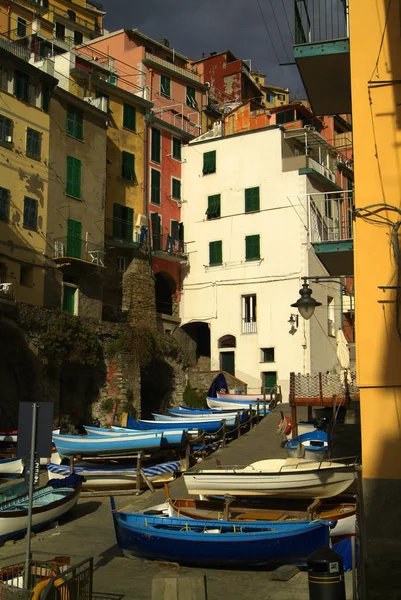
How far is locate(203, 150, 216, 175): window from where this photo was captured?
43.3 metres

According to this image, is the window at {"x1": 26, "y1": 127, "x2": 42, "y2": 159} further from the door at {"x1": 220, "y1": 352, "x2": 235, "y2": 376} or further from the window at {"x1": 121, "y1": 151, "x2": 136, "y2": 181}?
the door at {"x1": 220, "y1": 352, "x2": 235, "y2": 376}

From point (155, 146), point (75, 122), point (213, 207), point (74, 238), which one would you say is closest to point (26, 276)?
point (74, 238)

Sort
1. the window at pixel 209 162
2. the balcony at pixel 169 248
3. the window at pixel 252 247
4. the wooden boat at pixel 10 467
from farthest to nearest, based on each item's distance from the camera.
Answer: the window at pixel 209 162
the balcony at pixel 169 248
the window at pixel 252 247
the wooden boat at pixel 10 467

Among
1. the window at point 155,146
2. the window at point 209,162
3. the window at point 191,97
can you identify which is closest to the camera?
the window at point 155,146

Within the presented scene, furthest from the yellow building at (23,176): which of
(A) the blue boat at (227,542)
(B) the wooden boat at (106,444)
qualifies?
(A) the blue boat at (227,542)

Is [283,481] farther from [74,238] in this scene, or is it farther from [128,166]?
[128,166]

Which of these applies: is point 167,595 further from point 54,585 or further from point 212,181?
point 212,181

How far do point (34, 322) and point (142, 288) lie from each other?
10.2m

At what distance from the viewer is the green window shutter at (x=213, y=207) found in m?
42.6

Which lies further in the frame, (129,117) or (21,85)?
(129,117)

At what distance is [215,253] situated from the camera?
138 feet

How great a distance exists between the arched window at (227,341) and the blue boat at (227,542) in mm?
27601

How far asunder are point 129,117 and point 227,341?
46.8ft

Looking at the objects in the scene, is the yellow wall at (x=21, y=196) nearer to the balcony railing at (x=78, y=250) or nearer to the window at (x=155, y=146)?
the balcony railing at (x=78, y=250)
